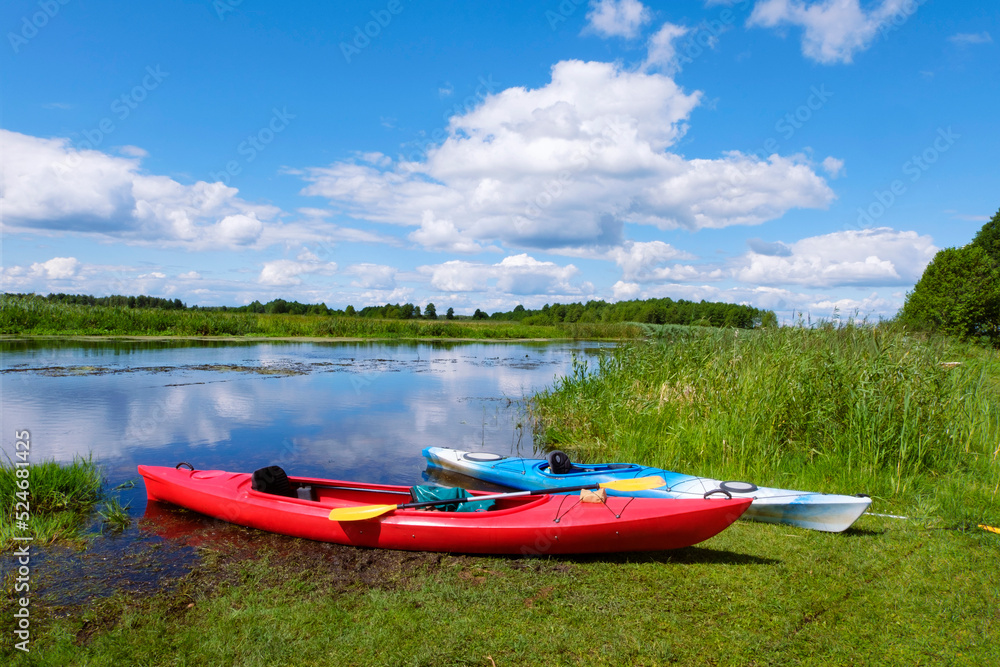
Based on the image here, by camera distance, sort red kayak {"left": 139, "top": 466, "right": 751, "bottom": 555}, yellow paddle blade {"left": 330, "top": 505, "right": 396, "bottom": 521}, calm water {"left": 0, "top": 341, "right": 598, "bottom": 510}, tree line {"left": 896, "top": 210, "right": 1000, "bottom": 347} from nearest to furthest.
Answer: red kayak {"left": 139, "top": 466, "right": 751, "bottom": 555} → yellow paddle blade {"left": 330, "top": 505, "right": 396, "bottom": 521} → calm water {"left": 0, "top": 341, "right": 598, "bottom": 510} → tree line {"left": 896, "top": 210, "right": 1000, "bottom": 347}

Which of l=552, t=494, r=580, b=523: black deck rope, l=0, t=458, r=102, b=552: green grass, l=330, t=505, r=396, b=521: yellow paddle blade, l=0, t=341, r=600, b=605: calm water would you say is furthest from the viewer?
l=0, t=458, r=102, b=552: green grass

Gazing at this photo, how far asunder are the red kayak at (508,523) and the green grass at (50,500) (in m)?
1.22

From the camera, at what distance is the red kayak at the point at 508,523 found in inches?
166

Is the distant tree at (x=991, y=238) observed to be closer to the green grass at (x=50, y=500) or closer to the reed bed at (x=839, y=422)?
the reed bed at (x=839, y=422)

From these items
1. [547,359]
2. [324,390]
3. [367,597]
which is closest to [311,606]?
[367,597]

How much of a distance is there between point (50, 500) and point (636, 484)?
19.1ft

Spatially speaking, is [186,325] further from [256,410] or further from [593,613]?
[593,613]

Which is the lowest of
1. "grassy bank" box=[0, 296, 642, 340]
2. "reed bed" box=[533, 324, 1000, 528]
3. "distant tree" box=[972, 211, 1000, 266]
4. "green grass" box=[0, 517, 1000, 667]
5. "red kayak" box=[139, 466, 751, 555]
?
"green grass" box=[0, 517, 1000, 667]

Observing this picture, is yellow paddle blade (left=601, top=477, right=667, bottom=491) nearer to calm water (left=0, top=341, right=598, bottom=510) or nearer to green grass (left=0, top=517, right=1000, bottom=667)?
green grass (left=0, top=517, right=1000, bottom=667)

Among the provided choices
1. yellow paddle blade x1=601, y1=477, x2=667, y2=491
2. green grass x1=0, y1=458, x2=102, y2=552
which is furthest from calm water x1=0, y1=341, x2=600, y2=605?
yellow paddle blade x1=601, y1=477, x2=667, y2=491

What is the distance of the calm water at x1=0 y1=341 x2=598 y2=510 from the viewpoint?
8211 millimetres

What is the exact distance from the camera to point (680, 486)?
5.43 m

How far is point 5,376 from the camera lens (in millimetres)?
13742

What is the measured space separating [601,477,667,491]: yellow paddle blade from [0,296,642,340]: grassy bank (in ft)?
44.7
